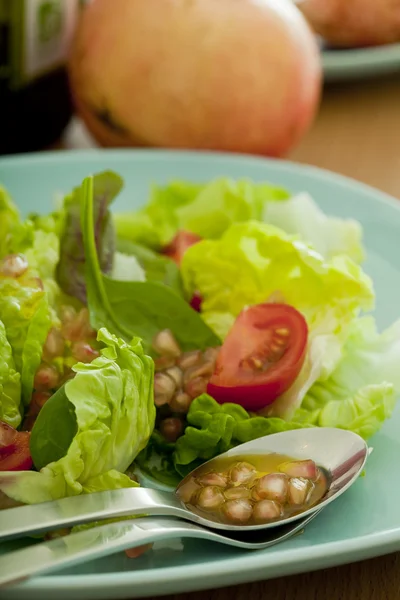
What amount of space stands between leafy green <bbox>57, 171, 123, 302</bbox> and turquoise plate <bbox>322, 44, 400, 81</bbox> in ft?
3.98

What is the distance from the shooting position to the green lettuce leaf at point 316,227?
1320 mm

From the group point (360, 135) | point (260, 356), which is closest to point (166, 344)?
point (260, 356)

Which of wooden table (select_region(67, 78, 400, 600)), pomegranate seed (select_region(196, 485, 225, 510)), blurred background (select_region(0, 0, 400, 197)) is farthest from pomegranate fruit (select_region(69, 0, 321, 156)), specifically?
pomegranate seed (select_region(196, 485, 225, 510))

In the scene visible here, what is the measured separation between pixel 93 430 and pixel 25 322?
22 centimetres

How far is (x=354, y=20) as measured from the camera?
2246mm

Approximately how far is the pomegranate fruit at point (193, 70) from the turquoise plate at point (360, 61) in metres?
0.42

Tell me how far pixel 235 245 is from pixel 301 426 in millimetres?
336

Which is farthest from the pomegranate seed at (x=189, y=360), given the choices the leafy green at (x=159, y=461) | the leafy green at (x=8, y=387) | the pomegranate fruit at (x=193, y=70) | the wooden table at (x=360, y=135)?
the wooden table at (x=360, y=135)

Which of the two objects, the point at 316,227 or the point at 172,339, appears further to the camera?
the point at 316,227

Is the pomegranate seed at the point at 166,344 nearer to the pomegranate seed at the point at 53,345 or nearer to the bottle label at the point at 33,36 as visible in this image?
the pomegranate seed at the point at 53,345

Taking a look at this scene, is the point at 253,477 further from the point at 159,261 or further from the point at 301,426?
the point at 159,261

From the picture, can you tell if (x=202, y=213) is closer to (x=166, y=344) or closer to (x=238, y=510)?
(x=166, y=344)

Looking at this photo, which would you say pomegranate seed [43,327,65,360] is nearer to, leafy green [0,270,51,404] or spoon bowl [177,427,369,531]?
leafy green [0,270,51,404]

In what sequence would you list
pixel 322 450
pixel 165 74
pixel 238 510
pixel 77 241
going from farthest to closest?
pixel 165 74 → pixel 77 241 → pixel 322 450 → pixel 238 510
